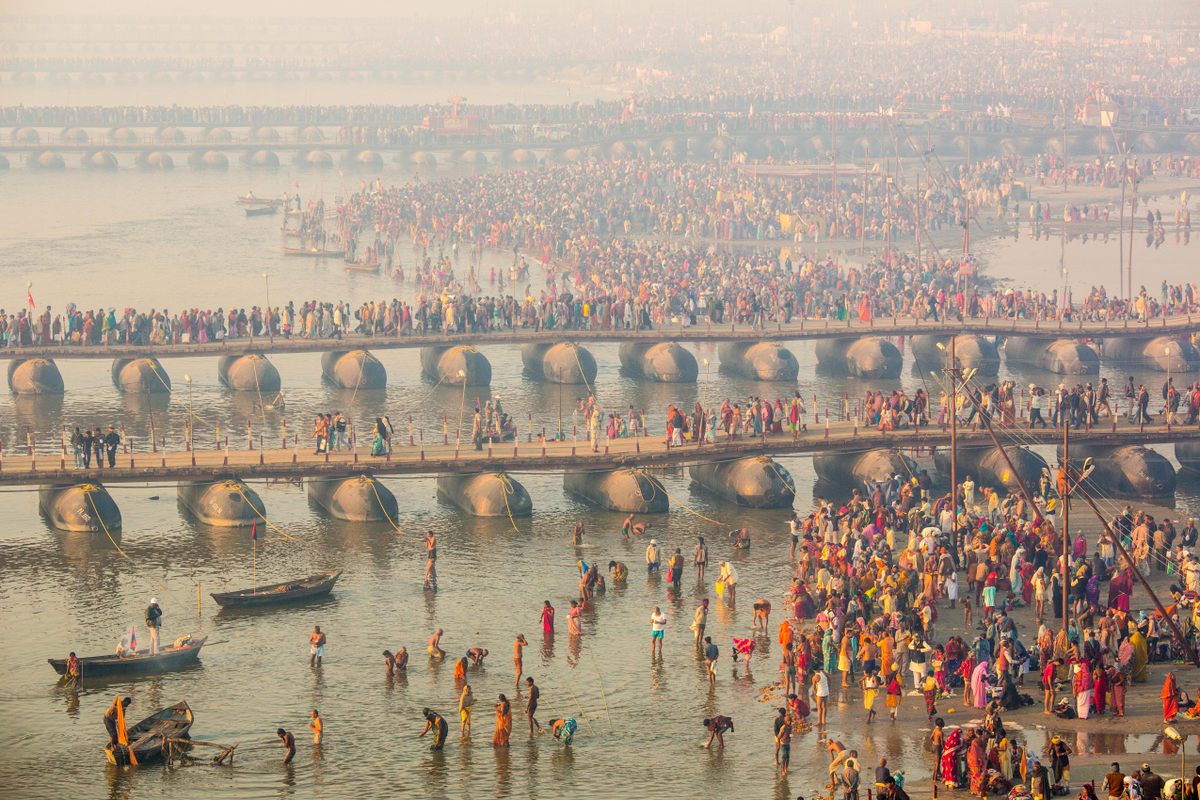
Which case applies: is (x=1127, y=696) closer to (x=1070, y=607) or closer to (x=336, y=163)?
(x=1070, y=607)

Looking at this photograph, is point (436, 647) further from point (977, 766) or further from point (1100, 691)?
point (1100, 691)

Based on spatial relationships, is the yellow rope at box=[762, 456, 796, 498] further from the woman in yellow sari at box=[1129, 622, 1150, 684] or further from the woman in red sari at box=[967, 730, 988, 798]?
the woman in red sari at box=[967, 730, 988, 798]

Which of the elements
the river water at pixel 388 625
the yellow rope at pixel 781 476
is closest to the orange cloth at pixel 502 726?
the river water at pixel 388 625

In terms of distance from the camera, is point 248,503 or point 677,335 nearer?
point 248,503

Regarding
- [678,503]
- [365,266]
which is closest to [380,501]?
[678,503]

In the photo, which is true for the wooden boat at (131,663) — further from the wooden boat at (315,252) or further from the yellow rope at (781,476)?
the wooden boat at (315,252)

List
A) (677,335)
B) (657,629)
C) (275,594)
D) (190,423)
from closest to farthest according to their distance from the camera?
(657,629) → (275,594) → (190,423) → (677,335)

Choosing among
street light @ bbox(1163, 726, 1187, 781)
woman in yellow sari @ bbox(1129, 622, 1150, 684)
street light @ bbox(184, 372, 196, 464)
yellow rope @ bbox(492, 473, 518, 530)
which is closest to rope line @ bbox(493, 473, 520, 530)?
yellow rope @ bbox(492, 473, 518, 530)
